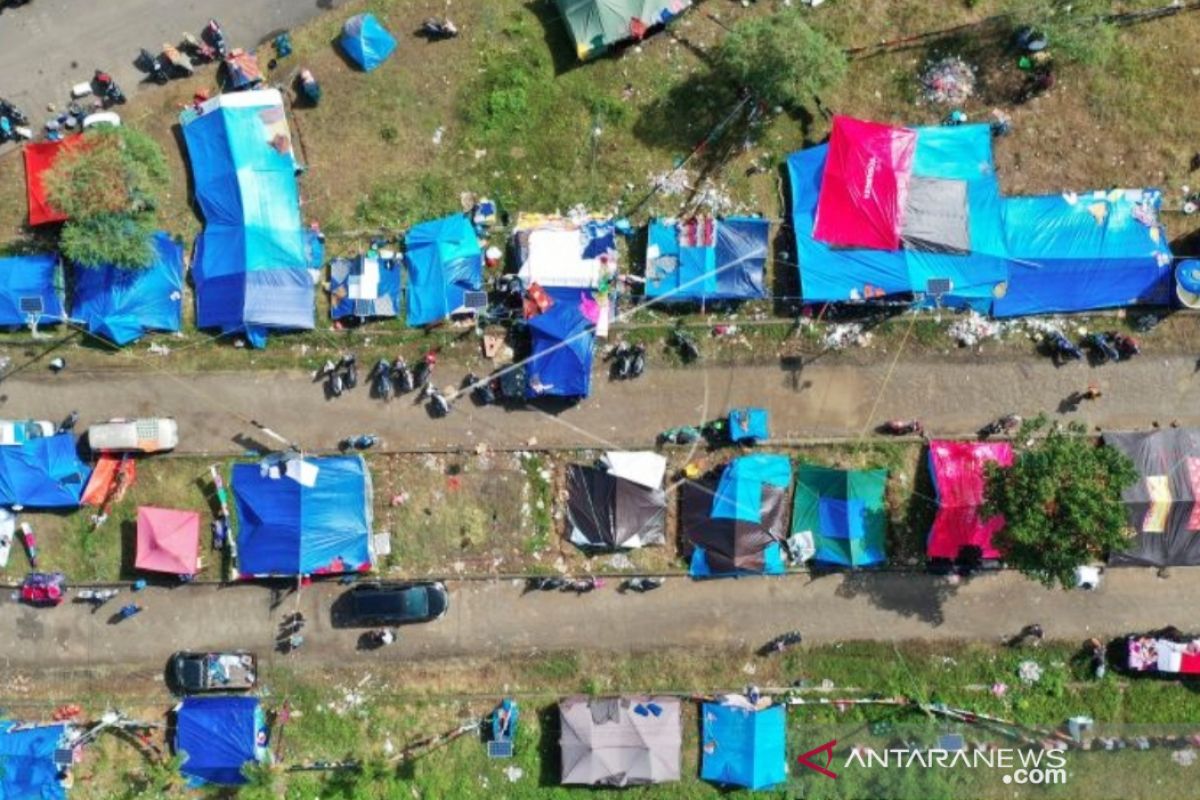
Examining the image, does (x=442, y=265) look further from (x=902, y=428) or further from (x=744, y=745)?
(x=744, y=745)

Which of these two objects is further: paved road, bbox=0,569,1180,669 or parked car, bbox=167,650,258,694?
paved road, bbox=0,569,1180,669

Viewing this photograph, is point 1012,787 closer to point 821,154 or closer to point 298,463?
point 821,154

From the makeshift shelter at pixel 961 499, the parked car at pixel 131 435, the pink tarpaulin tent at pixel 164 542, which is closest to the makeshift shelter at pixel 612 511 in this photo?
the makeshift shelter at pixel 961 499

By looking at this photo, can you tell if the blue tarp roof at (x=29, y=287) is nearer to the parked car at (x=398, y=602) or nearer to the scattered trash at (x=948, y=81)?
the parked car at (x=398, y=602)

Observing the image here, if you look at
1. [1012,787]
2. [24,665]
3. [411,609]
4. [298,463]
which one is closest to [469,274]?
[298,463]

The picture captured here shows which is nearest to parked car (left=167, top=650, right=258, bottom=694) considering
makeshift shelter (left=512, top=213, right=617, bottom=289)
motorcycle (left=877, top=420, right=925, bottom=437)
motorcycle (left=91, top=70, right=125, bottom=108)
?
makeshift shelter (left=512, top=213, right=617, bottom=289)

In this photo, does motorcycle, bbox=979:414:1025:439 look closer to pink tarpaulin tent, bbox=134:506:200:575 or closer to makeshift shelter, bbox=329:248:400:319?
makeshift shelter, bbox=329:248:400:319
